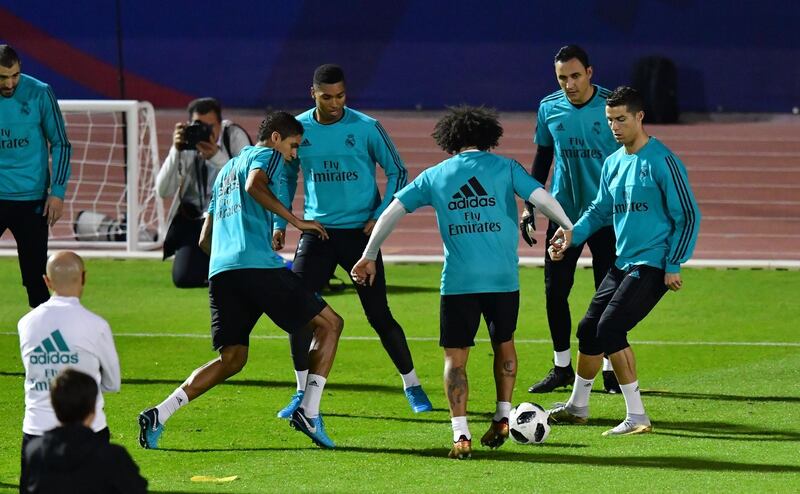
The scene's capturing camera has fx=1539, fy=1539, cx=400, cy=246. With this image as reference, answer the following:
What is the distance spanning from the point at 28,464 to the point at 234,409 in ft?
13.2

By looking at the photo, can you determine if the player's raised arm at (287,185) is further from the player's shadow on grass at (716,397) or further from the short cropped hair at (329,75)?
the player's shadow on grass at (716,397)

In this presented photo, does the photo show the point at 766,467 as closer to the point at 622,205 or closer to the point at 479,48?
the point at 622,205

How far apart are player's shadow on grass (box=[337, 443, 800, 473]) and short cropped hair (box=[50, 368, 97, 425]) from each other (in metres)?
2.96

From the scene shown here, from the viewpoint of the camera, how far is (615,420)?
870cm

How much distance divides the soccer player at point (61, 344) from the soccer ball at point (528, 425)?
272 cm

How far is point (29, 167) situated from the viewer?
32.9 feet

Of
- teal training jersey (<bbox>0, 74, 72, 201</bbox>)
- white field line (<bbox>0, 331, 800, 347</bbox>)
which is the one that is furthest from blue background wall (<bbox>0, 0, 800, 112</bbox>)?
teal training jersey (<bbox>0, 74, 72, 201</bbox>)

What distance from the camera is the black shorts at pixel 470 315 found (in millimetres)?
7781

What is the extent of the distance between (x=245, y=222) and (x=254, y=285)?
34 cm

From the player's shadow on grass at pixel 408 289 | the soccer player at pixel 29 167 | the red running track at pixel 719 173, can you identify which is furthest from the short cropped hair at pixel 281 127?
the red running track at pixel 719 173

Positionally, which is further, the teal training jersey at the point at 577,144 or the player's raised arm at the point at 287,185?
the teal training jersey at the point at 577,144

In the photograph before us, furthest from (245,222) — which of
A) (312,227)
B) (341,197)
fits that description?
(341,197)

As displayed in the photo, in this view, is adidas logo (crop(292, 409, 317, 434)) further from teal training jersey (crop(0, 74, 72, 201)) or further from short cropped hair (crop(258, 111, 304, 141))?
teal training jersey (crop(0, 74, 72, 201))

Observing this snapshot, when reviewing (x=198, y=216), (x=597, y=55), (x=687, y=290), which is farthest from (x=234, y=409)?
(x=597, y=55)
